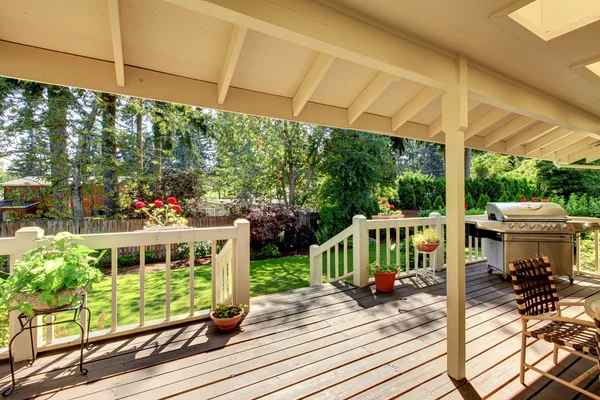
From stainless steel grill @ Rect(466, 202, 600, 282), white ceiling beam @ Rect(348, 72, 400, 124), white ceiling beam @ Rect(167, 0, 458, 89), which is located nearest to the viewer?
white ceiling beam @ Rect(167, 0, 458, 89)

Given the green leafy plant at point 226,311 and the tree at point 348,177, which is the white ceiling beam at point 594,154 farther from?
the green leafy plant at point 226,311

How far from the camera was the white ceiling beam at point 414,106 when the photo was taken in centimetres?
281

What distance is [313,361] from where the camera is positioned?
227cm

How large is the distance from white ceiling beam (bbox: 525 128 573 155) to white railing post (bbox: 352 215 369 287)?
11.3 ft

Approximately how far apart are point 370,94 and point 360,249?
2087 millimetres

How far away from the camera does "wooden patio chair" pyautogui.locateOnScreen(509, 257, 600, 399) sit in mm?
1822

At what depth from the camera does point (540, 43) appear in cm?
187

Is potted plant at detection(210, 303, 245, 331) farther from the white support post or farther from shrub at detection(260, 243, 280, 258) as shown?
shrub at detection(260, 243, 280, 258)

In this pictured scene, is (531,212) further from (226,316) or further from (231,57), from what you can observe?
(231,57)

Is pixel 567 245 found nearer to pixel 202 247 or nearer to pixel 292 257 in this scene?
pixel 292 257

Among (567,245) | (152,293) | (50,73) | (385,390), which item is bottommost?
(152,293)

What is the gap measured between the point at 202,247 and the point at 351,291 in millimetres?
5510

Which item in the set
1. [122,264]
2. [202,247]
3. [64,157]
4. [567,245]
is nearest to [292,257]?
[202,247]

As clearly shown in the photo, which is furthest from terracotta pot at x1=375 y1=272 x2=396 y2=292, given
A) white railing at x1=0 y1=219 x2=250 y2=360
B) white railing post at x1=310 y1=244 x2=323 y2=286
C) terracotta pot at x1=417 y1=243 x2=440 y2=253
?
white railing at x1=0 y1=219 x2=250 y2=360
